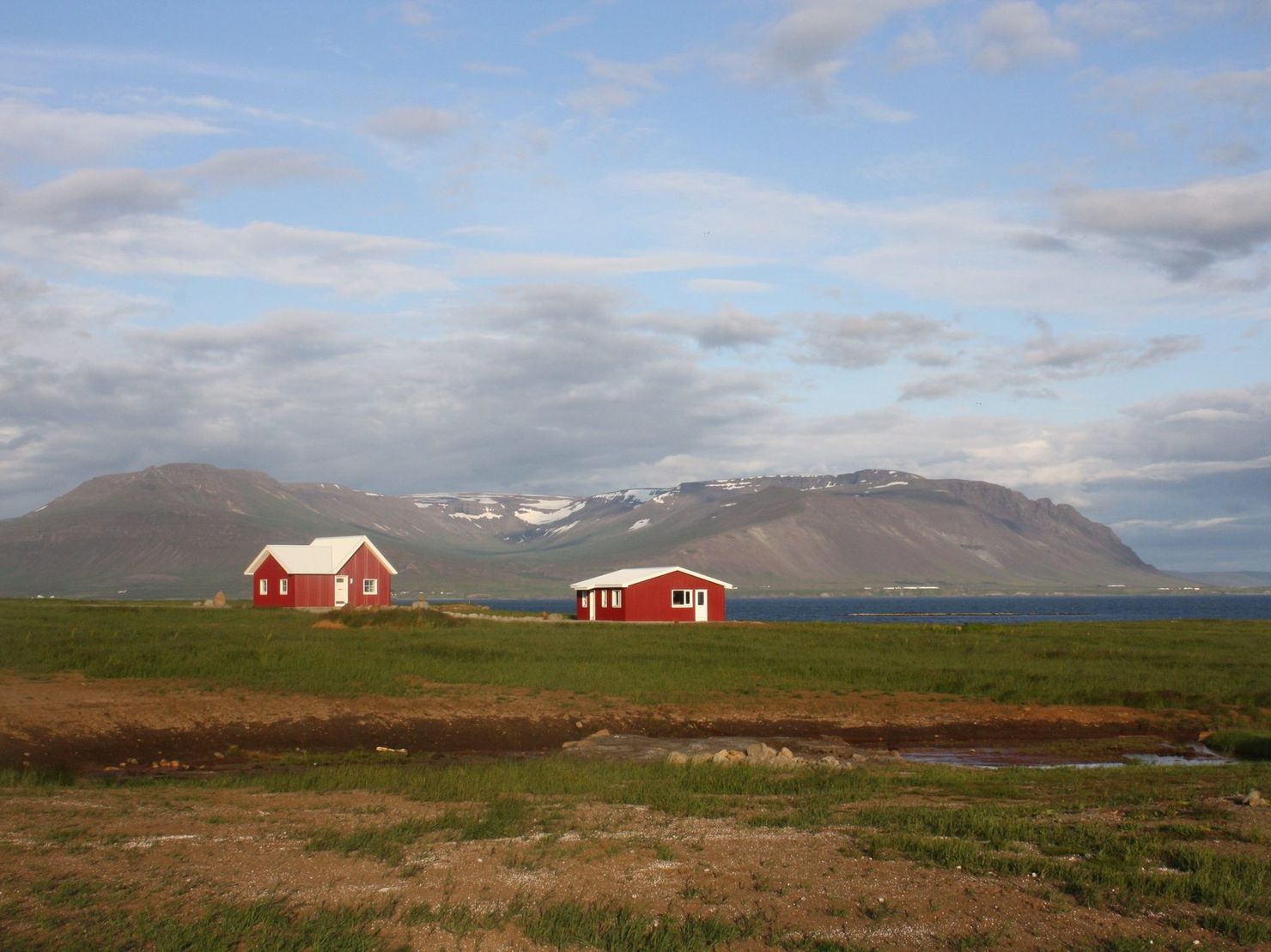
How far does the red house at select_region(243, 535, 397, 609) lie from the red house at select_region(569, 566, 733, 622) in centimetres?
1694

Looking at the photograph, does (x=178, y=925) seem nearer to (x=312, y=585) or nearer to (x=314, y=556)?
(x=312, y=585)

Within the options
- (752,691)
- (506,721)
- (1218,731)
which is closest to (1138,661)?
(1218,731)

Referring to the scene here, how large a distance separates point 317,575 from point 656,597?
2448 centimetres

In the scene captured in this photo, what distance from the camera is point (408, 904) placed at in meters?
10.6

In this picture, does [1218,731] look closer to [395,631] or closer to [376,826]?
[376,826]

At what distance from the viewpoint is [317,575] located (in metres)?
77.1

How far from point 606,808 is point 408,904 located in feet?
19.0

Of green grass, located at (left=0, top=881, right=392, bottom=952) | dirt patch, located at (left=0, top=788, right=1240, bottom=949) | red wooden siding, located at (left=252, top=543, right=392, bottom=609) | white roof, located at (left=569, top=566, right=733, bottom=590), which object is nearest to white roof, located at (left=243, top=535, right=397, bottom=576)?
red wooden siding, located at (left=252, top=543, right=392, bottom=609)

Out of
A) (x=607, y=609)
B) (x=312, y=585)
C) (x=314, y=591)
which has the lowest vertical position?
(x=607, y=609)

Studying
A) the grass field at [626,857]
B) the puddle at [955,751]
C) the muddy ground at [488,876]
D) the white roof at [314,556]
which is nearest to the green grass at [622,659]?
the puddle at [955,751]

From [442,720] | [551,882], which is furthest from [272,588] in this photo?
[551,882]

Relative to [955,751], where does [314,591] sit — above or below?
above

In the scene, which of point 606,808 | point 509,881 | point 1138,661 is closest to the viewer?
point 509,881

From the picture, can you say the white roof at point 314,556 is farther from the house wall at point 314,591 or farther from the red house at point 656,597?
the red house at point 656,597
